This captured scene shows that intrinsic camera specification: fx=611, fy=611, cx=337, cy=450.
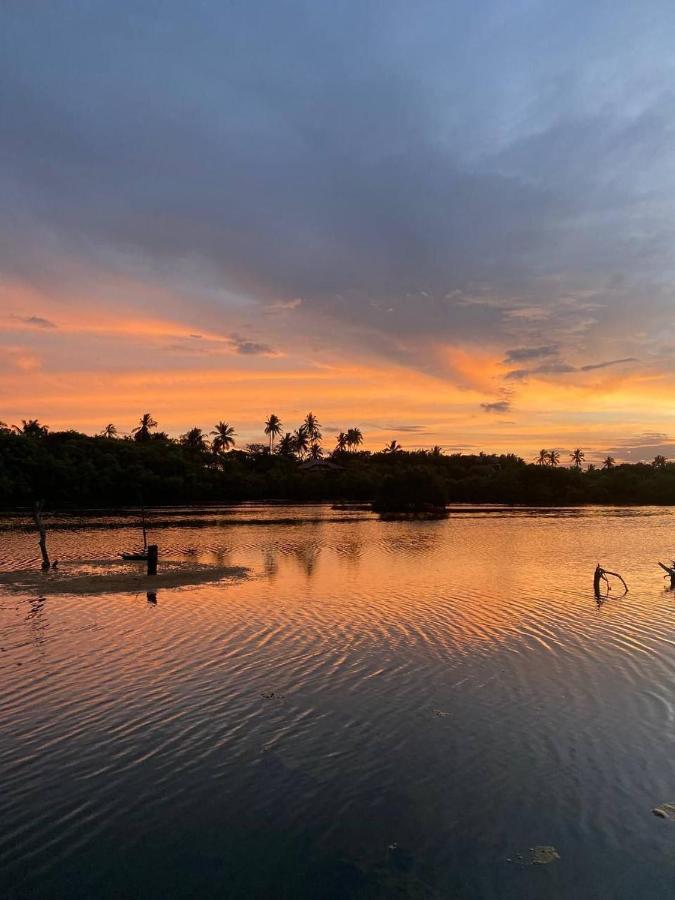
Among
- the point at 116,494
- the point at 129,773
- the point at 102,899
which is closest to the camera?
the point at 102,899

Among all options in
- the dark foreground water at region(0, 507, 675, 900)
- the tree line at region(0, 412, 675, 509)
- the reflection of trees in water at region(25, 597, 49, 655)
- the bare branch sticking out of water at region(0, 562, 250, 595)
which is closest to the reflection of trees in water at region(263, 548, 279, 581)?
the bare branch sticking out of water at region(0, 562, 250, 595)

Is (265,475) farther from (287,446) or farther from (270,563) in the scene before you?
(270,563)

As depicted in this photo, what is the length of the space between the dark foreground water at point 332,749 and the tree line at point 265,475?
92.7 metres

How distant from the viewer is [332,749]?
12016 millimetres

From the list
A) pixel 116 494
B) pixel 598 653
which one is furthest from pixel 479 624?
pixel 116 494

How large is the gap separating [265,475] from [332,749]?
143128 mm

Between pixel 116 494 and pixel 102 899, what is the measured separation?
124764 mm

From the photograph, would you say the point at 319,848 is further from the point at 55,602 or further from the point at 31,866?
the point at 55,602

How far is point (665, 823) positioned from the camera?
9.44m

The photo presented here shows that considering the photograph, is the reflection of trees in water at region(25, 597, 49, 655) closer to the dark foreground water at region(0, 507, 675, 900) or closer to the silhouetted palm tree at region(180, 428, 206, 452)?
the dark foreground water at region(0, 507, 675, 900)

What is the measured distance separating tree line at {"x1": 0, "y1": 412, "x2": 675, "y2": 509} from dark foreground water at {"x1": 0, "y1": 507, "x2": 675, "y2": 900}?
3650 inches

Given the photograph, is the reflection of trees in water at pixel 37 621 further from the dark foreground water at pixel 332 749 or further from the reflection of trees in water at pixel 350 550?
the reflection of trees in water at pixel 350 550

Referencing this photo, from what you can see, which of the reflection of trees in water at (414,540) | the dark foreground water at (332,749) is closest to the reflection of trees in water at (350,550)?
the reflection of trees in water at (414,540)

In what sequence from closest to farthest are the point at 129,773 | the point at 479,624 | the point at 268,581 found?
the point at 129,773, the point at 479,624, the point at 268,581
